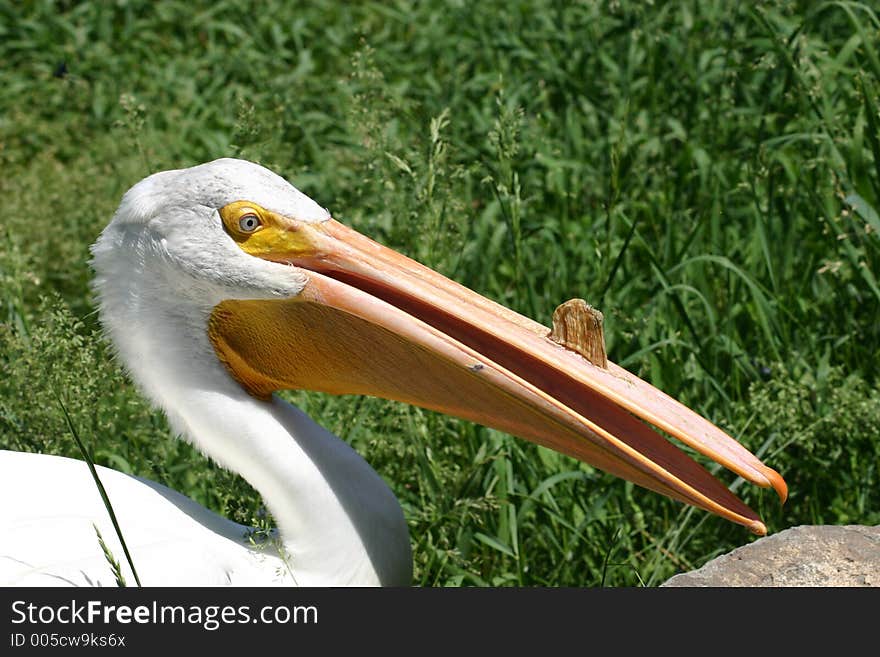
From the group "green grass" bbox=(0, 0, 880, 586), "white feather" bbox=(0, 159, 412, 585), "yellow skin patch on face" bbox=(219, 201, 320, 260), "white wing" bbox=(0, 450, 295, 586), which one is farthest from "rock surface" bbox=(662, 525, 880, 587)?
"yellow skin patch on face" bbox=(219, 201, 320, 260)

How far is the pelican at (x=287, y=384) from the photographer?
2.95m

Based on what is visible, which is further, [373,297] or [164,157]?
[164,157]

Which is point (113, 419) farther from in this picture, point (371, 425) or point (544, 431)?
point (544, 431)

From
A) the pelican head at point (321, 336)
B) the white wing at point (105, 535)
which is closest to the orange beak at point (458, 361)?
the pelican head at point (321, 336)

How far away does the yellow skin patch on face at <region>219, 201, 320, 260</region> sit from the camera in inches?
118

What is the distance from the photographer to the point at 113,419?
3.87 m

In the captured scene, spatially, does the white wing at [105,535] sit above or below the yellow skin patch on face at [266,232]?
below

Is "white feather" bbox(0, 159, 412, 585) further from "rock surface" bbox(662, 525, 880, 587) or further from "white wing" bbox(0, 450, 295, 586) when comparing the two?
"rock surface" bbox(662, 525, 880, 587)

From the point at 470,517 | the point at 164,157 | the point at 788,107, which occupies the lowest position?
the point at 470,517

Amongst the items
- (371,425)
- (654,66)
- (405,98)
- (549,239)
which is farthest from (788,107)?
(371,425)

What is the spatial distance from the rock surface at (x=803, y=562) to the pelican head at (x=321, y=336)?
0.08m

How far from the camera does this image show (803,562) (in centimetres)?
293

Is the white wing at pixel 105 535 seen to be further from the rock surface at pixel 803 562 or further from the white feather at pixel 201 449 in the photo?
the rock surface at pixel 803 562

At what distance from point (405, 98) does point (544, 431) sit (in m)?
3.09
